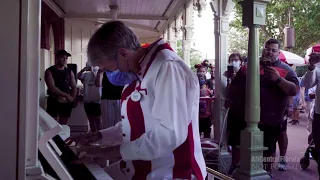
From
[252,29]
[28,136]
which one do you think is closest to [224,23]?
[252,29]

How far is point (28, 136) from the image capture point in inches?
31.7

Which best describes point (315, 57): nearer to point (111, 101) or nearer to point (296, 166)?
point (296, 166)

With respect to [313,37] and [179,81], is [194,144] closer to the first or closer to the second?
[179,81]

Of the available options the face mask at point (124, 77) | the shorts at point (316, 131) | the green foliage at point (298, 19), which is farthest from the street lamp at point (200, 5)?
the green foliage at point (298, 19)

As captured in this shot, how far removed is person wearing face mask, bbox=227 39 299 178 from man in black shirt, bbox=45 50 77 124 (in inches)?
112

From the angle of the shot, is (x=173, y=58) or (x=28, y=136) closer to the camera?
(x=28, y=136)

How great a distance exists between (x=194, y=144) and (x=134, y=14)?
975 centimetres

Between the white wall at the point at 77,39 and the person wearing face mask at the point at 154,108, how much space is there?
9959mm

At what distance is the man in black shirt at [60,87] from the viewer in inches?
232

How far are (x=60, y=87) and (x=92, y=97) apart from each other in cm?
78

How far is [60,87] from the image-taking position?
6.02 metres

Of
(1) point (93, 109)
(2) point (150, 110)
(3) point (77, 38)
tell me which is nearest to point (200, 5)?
(1) point (93, 109)

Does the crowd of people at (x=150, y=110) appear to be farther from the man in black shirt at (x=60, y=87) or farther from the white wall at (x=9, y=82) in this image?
the man in black shirt at (x=60, y=87)

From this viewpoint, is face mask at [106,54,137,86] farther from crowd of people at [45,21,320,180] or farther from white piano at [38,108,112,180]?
white piano at [38,108,112,180]
